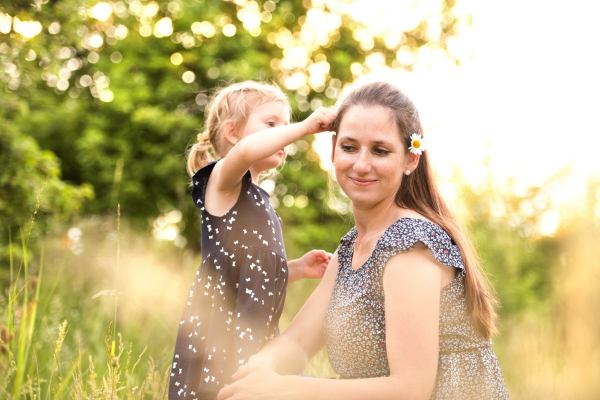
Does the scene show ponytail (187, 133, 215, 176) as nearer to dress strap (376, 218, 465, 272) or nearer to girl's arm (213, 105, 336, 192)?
girl's arm (213, 105, 336, 192)

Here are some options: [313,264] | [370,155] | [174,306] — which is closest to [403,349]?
[370,155]

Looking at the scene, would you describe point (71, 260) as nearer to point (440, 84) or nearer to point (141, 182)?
point (141, 182)

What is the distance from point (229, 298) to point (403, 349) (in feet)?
3.24

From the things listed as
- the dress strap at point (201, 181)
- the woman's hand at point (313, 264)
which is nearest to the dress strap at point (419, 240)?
the woman's hand at point (313, 264)

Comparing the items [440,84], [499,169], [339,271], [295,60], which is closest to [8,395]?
[339,271]

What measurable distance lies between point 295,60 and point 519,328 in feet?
29.4

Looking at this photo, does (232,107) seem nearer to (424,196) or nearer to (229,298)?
(229,298)

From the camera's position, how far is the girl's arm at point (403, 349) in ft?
6.04

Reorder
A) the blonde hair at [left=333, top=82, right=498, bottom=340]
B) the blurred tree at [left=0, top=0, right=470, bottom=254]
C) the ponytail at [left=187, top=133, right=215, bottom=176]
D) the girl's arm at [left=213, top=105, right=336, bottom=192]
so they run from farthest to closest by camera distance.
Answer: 1. the blurred tree at [left=0, top=0, right=470, bottom=254]
2. the ponytail at [left=187, top=133, right=215, bottom=176]
3. the girl's arm at [left=213, top=105, right=336, bottom=192]
4. the blonde hair at [left=333, top=82, right=498, bottom=340]

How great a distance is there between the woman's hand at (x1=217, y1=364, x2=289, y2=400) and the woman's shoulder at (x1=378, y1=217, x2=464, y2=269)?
625 millimetres

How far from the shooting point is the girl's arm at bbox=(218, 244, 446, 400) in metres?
1.84

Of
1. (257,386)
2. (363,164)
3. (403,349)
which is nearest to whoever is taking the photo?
(403,349)

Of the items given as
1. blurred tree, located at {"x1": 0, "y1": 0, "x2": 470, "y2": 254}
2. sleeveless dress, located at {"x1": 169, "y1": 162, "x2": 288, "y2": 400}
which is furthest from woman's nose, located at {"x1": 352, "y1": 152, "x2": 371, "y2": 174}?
blurred tree, located at {"x1": 0, "y1": 0, "x2": 470, "y2": 254}

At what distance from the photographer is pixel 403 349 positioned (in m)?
1.86
